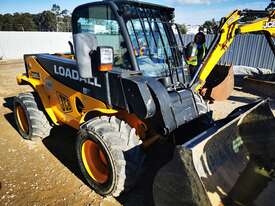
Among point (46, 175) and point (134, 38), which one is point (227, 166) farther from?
point (46, 175)

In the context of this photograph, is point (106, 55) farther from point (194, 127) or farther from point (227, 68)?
point (227, 68)

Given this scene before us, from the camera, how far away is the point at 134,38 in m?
2.87

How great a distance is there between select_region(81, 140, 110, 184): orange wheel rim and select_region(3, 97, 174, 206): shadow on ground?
33 cm

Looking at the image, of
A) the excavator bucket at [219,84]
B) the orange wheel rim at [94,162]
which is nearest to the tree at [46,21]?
the excavator bucket at [219,84]

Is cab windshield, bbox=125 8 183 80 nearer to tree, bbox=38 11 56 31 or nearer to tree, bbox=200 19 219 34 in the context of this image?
tree, bbox=200 19 219 34

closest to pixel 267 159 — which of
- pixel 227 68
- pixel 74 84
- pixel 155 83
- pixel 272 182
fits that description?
pixel 272 182

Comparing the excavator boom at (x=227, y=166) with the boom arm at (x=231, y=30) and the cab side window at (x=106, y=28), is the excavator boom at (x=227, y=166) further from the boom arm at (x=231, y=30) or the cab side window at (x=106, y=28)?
the boom arm at (x=231, y=30)

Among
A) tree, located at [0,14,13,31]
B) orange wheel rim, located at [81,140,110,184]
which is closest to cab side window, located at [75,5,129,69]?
orange wheel rim, located at [81,140,110,184]

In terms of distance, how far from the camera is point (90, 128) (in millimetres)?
2750

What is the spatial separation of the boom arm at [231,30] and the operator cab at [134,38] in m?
1.61

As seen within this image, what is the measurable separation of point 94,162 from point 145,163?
914mm

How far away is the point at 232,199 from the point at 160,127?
3.50 ft

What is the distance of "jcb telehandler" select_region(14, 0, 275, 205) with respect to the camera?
2410 mm

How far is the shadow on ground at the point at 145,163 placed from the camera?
9.88 ft
